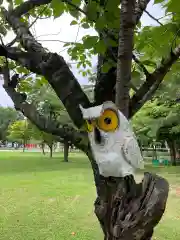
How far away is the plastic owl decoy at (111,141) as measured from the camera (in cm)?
125

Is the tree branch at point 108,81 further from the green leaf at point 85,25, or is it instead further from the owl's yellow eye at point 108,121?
the owl's yellow eye at point 108,121

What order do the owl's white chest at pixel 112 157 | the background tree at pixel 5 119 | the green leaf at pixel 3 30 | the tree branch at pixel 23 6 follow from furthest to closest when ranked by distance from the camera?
the background tree at pixel 5 119 < the green leaf at pixel 3 30 < the tree branch at pixel 23 6 < the owl's white chest at pixel 112 157

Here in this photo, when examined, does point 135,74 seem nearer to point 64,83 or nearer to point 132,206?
point 64,83

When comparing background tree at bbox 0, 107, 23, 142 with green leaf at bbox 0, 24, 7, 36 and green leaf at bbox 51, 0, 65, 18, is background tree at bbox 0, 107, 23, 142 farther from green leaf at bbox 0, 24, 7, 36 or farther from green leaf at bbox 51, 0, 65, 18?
green leaf at bbox 51, 0, 65, 18

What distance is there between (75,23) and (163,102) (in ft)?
51.3

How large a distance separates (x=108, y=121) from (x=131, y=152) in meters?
0.14

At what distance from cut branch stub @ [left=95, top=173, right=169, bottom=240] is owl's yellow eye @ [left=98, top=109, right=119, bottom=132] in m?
0.21

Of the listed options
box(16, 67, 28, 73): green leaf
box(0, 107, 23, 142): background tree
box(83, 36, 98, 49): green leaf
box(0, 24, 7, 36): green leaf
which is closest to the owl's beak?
box(83, 36, 98, 49): green leaf

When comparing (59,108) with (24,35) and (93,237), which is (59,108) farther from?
(24,35)

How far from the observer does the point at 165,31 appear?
1.38m

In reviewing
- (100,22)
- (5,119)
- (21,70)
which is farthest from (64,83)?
(5,119)

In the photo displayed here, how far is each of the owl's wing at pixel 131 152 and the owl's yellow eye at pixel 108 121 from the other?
2.8 inches

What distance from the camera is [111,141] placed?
1.26m

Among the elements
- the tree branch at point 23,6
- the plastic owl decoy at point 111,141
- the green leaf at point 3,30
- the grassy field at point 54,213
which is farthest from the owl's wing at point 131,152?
the grassy field at point 54,213
